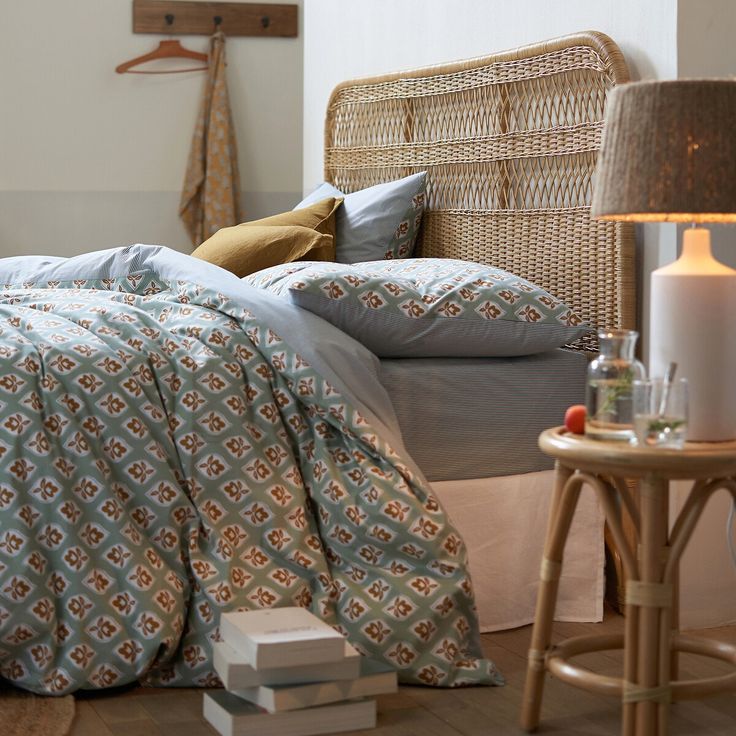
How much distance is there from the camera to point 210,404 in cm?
227

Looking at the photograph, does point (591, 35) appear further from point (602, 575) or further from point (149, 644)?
point (149, 644)

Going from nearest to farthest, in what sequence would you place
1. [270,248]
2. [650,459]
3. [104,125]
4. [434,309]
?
[650,459] → [434,309] → [270,248] → [104,125]

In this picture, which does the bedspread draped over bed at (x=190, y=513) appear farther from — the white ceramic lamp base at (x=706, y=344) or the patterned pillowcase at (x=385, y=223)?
the patterned pillowcase at (x=385, y=223)

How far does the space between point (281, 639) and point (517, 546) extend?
0.79m

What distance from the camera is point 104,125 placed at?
501cm

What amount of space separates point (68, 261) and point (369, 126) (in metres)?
1.17

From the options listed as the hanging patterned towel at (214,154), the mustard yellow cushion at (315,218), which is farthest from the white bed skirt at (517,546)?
the hanging patterned towel at (214,154)

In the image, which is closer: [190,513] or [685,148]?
[685,148]

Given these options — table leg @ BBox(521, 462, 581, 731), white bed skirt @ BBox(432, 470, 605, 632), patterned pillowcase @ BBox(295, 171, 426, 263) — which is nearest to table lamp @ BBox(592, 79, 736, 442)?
table leg @ BBox(521, 462, 581, 731)

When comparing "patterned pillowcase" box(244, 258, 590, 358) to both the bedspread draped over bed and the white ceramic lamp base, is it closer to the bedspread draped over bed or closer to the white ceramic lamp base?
the bedspread draped over bed

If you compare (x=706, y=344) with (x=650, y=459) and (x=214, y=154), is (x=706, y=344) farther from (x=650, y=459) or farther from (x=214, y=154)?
(x=214, y=154)

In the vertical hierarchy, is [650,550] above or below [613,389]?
below

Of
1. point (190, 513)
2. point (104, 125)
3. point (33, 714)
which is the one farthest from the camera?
point (104, 125)

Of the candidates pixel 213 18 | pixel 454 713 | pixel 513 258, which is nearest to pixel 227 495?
pixel 454 713
